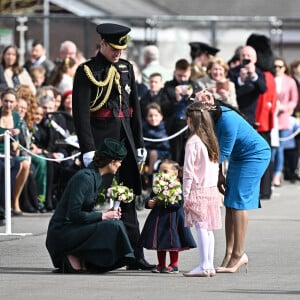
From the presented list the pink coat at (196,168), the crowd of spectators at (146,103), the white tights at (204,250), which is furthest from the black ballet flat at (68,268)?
the crowd of spectators at (146,103)

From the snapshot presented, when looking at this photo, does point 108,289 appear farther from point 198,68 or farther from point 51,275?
point 198,68

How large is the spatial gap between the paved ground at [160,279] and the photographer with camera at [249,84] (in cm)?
428

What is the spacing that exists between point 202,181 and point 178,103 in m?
7.94

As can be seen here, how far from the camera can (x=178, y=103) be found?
65.0 feet

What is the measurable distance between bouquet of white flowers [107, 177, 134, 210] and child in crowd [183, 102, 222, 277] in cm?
48

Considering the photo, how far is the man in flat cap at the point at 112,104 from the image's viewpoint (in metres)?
12.3

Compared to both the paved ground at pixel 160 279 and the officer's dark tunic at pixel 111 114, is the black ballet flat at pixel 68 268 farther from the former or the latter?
the officer's dark tunic at pixel 111 114

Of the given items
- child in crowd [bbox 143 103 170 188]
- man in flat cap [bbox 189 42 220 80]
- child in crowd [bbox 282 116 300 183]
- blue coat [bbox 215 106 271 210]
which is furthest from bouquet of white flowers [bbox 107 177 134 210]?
child in crowd [bbox 282 116 300 183]

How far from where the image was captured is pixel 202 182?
11.9 m

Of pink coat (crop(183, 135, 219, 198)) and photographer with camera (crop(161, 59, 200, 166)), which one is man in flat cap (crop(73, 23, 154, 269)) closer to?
pink coat (crop(183, 135, 219, 198))

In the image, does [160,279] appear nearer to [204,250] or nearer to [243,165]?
[204,250]

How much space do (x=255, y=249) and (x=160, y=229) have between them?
1910mm

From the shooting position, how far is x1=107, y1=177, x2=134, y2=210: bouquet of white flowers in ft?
39.3

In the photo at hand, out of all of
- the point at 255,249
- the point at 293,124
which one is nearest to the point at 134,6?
the point at 293,124
